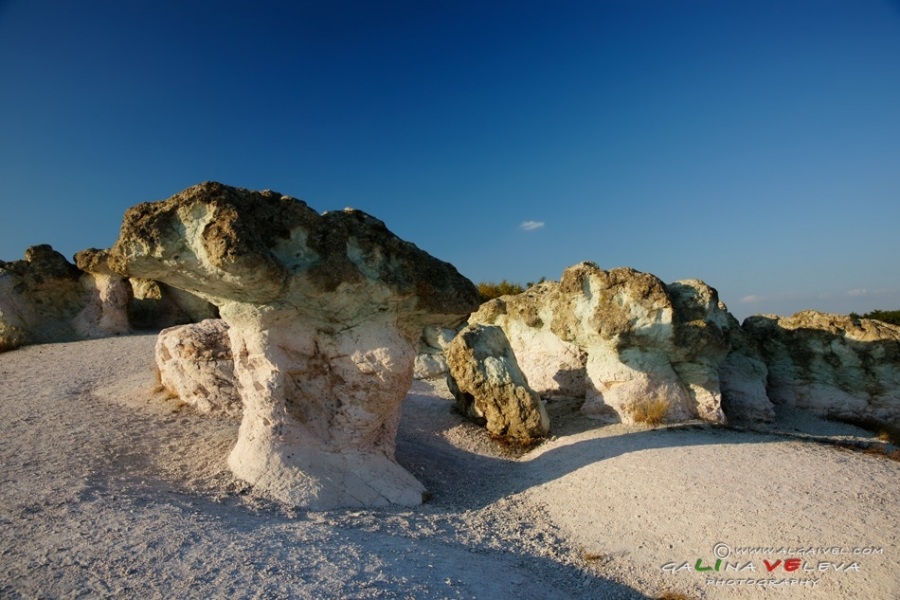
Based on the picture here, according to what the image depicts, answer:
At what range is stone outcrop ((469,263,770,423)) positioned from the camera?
915 cm

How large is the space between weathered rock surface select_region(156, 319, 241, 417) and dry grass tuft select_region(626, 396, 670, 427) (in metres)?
6.12

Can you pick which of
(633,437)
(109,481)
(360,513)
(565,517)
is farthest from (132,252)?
(633,437)

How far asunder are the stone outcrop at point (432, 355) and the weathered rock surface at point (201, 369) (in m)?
5.73

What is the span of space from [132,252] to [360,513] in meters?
3.19

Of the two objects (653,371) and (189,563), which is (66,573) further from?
(653,371)

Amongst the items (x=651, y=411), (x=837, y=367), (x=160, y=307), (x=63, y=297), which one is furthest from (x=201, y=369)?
(x=837, y=367)

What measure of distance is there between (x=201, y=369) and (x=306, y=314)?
249 cm

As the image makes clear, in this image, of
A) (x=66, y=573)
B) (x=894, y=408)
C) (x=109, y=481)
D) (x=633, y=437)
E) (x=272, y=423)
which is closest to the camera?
(x=66, y=573)

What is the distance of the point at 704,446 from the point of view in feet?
24.5

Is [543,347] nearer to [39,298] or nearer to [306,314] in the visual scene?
[306,314]

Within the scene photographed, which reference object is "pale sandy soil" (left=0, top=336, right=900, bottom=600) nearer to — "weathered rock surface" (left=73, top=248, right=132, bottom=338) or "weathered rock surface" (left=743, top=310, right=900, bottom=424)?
"weathered rock surface" (left=743, top=310, right=900, bottom=424)

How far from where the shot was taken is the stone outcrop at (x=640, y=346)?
915 cm

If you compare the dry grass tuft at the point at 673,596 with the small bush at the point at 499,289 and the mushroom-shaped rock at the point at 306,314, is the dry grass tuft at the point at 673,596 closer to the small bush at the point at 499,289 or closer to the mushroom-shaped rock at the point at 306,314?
the mushroom-shaped rock at the point at 306,314

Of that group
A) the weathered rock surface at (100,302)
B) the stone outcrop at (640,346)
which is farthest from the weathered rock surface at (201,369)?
the weathered rock surface at (100,302)
